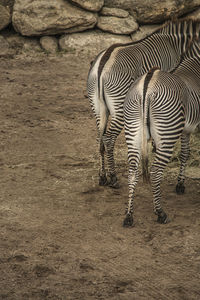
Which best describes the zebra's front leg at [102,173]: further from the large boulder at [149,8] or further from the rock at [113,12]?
the large boulder at [149,8]

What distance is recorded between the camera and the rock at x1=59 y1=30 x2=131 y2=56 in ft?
43.6

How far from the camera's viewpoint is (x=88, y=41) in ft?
43.9

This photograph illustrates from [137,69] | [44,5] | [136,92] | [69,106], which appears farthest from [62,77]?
[136,92]

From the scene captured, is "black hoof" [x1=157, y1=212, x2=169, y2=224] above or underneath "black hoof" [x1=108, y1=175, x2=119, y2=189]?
above

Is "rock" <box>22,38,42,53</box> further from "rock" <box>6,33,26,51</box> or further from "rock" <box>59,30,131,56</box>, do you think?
"rock" <box>59,30,131,56</box>

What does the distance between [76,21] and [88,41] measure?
64 cm

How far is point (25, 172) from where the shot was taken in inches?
283

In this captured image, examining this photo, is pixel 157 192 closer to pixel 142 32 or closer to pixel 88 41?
pixel 88 41

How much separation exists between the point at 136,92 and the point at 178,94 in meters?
0.52

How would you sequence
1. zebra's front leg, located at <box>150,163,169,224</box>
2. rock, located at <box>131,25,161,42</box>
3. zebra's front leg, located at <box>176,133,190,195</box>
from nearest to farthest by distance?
zebra's front leg, located at <box>150,163,169,224</box> → zebra's front leg, located at <box>176,133,190,195</box> → rock, located at <box>131,25,161,42</box>

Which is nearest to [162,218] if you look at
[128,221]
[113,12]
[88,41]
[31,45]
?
[128,221]

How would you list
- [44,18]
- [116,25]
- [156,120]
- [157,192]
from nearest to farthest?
[156,120], [157,192], [44,18], [116,25]

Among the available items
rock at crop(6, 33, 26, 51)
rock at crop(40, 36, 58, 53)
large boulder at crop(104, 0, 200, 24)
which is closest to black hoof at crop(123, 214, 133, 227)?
rock at crop(40, 36, 58, 53)

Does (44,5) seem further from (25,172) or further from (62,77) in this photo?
(25,172)
